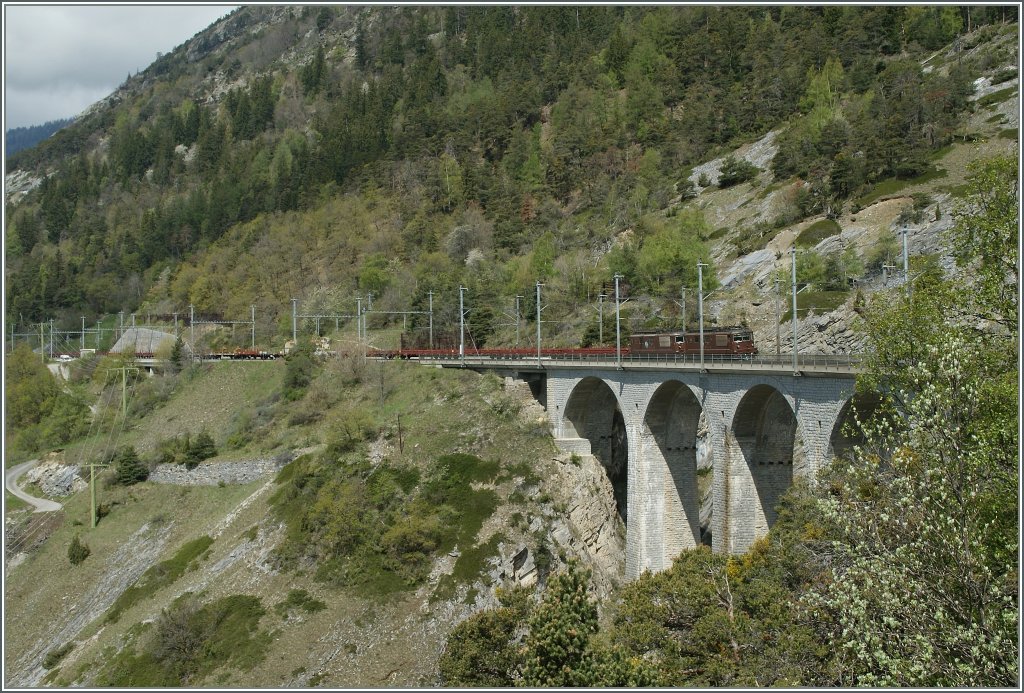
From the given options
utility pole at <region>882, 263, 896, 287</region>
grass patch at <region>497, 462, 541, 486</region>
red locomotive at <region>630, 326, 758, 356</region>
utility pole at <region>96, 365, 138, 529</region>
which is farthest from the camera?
utility pole at <region>882, 263, 896, 287</region>

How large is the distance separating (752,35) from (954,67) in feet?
119

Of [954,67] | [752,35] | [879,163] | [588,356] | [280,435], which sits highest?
[752,35]

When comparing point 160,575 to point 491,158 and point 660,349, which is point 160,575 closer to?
point 660,349

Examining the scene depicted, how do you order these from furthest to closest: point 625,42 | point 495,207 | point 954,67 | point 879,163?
point 625,42, point 495,207, point 954,67, point 879,163

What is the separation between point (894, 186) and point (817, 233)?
7781mm

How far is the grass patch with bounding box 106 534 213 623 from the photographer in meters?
41.9

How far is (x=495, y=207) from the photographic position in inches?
4304

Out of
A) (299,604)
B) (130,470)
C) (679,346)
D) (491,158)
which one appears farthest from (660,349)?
(491,158)

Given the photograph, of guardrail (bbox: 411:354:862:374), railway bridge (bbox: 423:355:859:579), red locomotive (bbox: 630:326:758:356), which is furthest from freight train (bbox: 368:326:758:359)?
railway bridge (bbox: 423:355:859:579)

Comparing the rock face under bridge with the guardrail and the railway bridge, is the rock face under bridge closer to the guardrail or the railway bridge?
the railway bridge

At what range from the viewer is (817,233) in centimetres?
6781

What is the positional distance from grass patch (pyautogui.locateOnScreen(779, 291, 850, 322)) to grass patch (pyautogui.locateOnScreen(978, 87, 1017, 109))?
31538 mm

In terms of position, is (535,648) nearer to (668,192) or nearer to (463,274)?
(463,274)

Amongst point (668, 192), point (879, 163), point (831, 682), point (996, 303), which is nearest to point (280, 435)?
point (831, 682)
